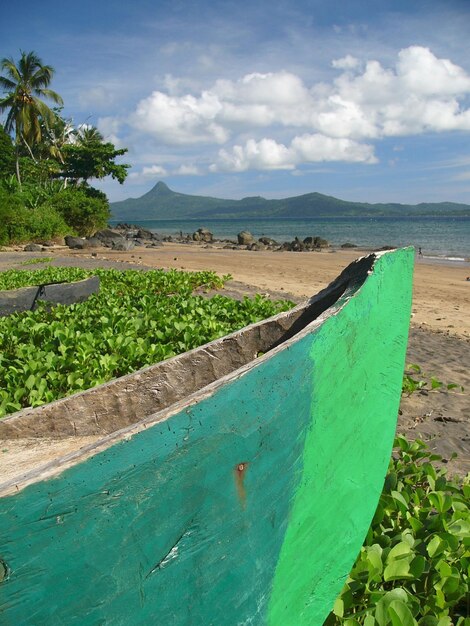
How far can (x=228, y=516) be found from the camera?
1.40 m

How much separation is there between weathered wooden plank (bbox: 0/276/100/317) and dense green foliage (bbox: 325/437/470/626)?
6102 mm

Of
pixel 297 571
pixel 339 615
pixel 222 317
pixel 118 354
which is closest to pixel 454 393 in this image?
pixel 222 317

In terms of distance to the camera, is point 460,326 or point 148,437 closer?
point 148,437

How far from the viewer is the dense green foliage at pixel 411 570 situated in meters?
1.96

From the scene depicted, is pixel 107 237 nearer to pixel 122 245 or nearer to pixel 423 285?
pixel 122 245

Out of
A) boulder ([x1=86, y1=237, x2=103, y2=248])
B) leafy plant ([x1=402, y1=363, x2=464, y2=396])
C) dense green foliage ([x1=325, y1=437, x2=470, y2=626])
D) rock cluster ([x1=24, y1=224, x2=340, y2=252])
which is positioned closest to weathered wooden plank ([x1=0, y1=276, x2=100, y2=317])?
leafy plant ([x1=402, y1=363, x2=464, y2=396])

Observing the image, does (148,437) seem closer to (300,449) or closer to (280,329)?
(300,449)

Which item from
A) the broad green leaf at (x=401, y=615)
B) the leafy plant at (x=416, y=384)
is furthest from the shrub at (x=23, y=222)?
the broad green leaf at (x=401, y=615)

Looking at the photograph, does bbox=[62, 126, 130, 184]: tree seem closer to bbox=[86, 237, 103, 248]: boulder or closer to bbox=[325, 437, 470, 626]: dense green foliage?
bbox=[86, 237, 103, 248]: boulder

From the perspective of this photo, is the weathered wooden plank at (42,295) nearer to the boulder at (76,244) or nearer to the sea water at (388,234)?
the sea water at (388,234)

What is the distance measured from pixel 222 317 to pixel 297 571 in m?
4.96

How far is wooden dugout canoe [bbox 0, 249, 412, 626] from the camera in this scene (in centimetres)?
111

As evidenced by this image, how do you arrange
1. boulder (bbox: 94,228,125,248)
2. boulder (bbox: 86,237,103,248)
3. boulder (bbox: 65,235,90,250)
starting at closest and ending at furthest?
boulder (bbox: 65,235,90,250), boulder (bbox: 86,237,103,248), boulder (bbox: 94,228,125,248)

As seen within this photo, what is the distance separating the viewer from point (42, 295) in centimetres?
761
